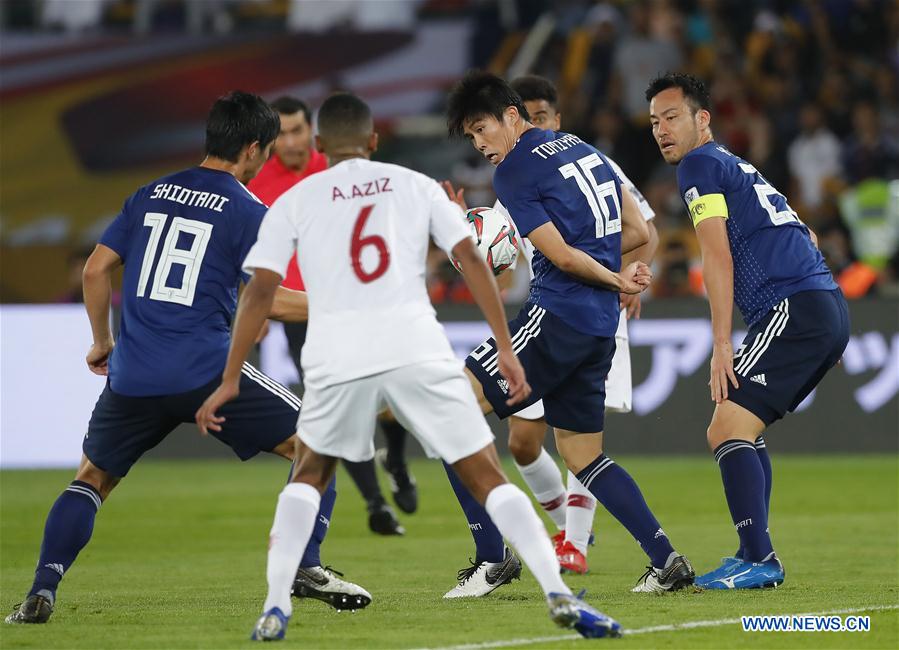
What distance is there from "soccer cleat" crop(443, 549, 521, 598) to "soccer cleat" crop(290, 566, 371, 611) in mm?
566

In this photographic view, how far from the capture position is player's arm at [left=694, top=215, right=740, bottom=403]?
652cm

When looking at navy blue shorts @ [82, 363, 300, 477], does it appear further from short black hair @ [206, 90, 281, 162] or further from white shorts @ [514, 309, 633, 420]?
white shorts @ [514, 309, 633, 420]

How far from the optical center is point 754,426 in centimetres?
670

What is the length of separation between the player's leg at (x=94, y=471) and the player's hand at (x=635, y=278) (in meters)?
2.00

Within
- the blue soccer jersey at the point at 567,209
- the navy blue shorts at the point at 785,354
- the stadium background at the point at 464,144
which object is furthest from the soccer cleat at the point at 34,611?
the stadium background at the point at 464,144

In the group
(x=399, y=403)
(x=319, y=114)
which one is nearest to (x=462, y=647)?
(x=399, y=403)

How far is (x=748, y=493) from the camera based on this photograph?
663 centimetres

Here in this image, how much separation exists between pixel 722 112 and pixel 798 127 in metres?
0.91

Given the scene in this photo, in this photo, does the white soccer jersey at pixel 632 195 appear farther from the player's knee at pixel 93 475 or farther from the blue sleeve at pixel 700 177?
the player's knee at pixel 93 475

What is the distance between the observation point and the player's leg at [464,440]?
205 inches

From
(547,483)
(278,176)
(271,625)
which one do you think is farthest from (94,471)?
(278,176)

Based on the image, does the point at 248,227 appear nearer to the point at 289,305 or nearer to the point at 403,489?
the point at 289,305

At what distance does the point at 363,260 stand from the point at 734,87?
13.7m

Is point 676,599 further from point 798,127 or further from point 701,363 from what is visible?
point 798,127
